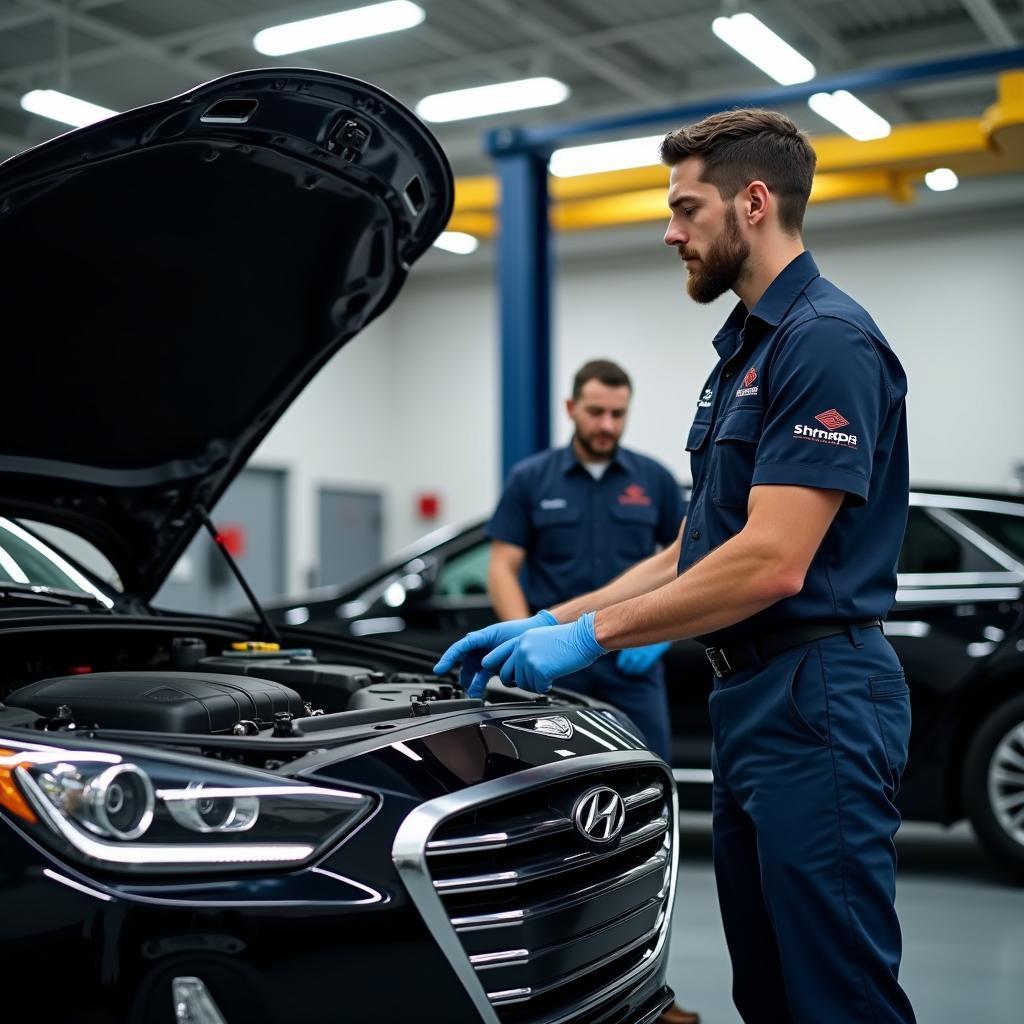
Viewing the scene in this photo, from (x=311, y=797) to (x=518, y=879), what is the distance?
299 mm

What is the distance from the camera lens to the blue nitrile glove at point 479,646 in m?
2.27

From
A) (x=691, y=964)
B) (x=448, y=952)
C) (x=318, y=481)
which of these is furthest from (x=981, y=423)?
(x=448, y=952)

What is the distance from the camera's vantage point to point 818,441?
183cm

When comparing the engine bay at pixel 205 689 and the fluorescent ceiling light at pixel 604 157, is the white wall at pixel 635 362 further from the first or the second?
the engine bay at pixel 205 689

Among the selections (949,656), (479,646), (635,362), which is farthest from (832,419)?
(635,362)

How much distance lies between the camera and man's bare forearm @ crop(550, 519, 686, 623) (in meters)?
2.46

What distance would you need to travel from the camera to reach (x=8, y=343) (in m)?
2.44

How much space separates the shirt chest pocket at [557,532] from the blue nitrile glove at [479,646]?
5.07 ft

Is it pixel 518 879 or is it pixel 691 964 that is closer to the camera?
pixel 518 879

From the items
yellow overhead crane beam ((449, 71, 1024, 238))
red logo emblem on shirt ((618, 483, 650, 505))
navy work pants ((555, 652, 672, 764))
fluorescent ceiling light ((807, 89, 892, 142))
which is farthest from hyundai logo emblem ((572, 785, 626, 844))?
fluorescent ceiling light ((807, 89, 892, 142))

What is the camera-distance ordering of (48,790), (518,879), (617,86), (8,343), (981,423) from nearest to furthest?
1. (48,790)
2. (518,879)
3. (8,343)
4. (617,86)
5. (981,423)

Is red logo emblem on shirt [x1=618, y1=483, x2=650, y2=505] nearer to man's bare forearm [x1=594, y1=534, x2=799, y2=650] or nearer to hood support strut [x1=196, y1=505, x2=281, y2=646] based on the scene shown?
hood support strut [x1=196, y1=505, x2=281, y2=646]

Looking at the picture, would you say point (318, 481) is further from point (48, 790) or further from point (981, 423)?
point (48, 790)

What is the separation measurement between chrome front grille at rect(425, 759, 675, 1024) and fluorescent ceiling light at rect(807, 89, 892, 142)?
26.7 feet
